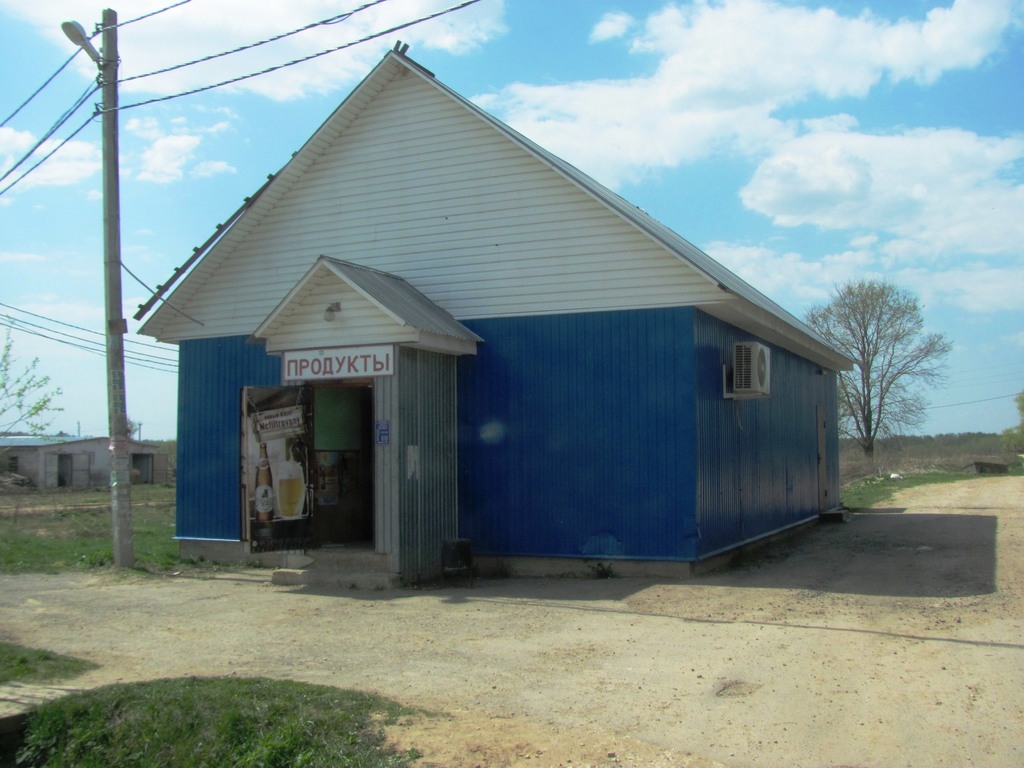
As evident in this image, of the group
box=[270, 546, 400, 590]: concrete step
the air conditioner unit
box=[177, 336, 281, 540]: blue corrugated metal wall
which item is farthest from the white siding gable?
box=[270, 546, 400, 590]: concrete step

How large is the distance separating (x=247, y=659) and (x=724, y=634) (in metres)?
4.62

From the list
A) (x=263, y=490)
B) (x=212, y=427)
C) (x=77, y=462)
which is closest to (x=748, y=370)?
(x=263, y=490)

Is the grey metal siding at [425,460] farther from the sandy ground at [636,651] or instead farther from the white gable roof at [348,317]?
the sandy ground at [636,651]

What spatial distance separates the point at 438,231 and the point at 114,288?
5314mm

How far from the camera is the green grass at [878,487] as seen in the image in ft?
87.7

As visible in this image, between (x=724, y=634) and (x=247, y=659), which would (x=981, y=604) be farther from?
(x=247, y=659)

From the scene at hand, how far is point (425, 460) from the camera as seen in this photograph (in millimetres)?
13203

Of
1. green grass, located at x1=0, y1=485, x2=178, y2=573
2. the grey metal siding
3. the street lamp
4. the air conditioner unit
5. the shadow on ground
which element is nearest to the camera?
the shadow on ground

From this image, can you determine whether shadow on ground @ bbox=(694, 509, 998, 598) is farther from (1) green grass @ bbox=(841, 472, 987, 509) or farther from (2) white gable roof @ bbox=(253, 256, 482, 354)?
(1) green grass @ bbox=(841, 472, 987, 509)

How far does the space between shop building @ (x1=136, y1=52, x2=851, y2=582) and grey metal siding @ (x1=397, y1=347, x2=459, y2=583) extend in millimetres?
37

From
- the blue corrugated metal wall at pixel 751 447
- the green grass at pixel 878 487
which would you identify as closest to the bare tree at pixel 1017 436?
the green grass at pixel 878 487

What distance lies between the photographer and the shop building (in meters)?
12.8

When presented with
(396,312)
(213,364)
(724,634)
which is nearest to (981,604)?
(724,634)

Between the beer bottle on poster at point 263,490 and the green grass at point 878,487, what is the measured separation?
55.4 ft
